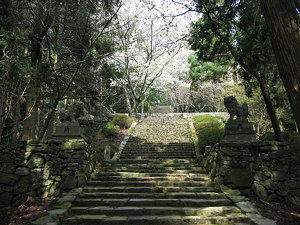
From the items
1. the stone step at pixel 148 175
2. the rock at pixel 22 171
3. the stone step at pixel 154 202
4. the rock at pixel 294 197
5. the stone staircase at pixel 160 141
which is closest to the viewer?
the stone step at pixel 154 202

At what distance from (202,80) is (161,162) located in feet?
52.9

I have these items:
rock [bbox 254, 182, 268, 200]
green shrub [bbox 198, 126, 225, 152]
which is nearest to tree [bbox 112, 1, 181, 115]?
green shrub [bbox 198, 126, 225, 152]

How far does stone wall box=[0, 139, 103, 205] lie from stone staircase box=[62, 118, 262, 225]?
Result: 0.64 metres

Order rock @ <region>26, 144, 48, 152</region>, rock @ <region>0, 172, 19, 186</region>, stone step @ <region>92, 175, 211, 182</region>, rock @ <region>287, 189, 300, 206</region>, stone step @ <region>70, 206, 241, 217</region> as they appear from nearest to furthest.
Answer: stone step @ <region>70, 206, 241, 217</region> < rock @ <region>287, 189, 300, 206</region> < rock @ <region>0, 172, 19, 186</region> < rock @ <region>26, 144, 48, 152</region> < stone step @ <region>92, 175, 211, 182</region>

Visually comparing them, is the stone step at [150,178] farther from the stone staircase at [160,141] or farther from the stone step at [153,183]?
the stone staircase at [160,141]

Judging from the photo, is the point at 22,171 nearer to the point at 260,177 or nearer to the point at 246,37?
the point at 260,177

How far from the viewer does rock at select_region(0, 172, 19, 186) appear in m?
5.21

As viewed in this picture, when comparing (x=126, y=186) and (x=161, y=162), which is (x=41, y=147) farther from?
(x=161, y=162)

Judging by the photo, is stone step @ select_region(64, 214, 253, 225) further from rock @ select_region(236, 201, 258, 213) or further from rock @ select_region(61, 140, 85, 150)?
rock @ select_region(61, 140, 85, 150)

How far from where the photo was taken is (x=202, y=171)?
6699 mm

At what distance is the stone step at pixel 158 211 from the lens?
14.2ft

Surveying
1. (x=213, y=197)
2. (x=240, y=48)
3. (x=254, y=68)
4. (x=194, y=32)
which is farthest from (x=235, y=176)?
(x=194, y=32)

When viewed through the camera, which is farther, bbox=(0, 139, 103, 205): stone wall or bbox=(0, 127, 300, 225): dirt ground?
bbox=(0, 139, 103, 205): stone wall

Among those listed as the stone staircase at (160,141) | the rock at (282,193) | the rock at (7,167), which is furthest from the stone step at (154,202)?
the stone staircase at (160,141)
